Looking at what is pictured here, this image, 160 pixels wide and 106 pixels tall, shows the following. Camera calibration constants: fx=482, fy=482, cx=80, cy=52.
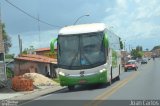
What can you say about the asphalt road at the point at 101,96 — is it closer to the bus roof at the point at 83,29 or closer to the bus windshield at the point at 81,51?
the bus windshield at the point at 81,51

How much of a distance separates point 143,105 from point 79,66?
40.4 feet

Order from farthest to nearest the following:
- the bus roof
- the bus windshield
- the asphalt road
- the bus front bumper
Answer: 1. the bus roof
2. the bus windshield
3. the bus front bumper
4. the asphalt road

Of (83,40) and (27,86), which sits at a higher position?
(83,40)

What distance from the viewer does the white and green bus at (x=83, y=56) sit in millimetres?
29266

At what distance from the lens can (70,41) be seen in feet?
97.4

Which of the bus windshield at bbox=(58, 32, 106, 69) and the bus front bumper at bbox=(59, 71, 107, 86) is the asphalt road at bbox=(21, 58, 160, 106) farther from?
the bus windshield at bbox=(58, 32, 106, 69)

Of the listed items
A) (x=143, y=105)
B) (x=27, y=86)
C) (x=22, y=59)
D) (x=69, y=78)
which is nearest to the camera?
(x=143, y=105)

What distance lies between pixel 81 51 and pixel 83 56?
347mm

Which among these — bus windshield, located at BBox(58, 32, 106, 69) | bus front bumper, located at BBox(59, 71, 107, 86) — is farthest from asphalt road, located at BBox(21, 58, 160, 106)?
bus windshield, located at BBox(58, 32, 106, 69)

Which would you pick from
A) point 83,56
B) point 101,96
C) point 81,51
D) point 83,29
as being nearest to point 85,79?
point 83,56

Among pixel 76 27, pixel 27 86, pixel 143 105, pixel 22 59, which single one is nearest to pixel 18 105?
pixel 143 105

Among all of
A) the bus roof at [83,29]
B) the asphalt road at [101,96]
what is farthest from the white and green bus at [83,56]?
the asphalt road at [101,96]

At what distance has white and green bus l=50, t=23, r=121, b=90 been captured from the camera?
29.3m

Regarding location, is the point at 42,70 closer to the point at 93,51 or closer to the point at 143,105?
the point at 93,51
